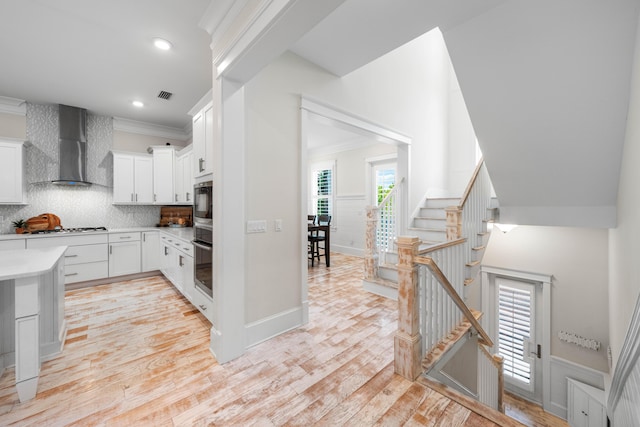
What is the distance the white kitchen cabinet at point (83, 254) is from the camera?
365cm

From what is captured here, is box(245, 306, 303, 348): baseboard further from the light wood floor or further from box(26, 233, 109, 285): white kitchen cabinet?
box(26, 233, 109, 285): white kitchen cabinet

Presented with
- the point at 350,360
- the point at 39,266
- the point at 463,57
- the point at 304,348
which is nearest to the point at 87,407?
the point at 39,266

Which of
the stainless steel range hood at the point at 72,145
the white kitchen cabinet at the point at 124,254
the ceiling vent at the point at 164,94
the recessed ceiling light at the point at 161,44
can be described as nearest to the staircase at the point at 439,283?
the recessed ceiling light at the point at 161,44

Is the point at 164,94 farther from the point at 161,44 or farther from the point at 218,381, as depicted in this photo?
the point at 218,381

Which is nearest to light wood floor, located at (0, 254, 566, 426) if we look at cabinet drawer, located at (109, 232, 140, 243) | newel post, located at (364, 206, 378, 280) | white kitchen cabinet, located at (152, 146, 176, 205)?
newel post, located at (364, 206, 378, 280)

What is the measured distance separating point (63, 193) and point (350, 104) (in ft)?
15.9

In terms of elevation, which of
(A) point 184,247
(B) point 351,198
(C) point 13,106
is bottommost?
(A) point 184,247

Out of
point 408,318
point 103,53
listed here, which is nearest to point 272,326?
point 408,318

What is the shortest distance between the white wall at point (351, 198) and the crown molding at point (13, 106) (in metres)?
5.86

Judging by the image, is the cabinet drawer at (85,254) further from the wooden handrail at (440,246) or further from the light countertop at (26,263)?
the wooden handrail at (440,246)

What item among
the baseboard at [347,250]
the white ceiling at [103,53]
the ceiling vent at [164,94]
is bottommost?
the baseboard at [347,250]

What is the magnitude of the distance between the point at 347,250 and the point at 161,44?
5.42m

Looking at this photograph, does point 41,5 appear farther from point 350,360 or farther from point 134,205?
point 350,360

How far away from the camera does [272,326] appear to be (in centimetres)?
243
